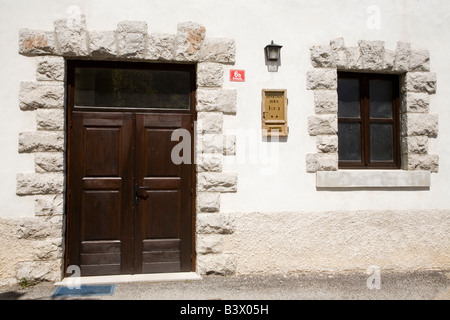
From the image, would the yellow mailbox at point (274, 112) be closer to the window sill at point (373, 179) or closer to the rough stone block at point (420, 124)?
the window sill at point (373, 179)

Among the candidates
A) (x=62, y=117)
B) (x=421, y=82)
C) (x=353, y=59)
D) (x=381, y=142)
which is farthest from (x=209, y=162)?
(x=421, y=82)

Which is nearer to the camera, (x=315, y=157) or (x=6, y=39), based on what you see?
(x=6, y=39)

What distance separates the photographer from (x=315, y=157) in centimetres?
558

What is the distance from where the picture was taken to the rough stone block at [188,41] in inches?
209

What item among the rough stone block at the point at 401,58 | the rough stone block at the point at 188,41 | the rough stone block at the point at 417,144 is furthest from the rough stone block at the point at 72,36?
the rough stone block at the point at 417,144

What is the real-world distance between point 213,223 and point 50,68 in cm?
280

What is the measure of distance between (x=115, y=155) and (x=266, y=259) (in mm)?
2389

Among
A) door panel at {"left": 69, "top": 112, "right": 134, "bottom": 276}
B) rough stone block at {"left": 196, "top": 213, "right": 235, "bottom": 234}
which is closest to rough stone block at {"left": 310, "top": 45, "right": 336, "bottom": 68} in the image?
rough stone block at {"left": 196, "top": 213, "right": 235, "bottom": 234}

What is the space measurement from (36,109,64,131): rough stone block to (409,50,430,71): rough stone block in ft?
15.7

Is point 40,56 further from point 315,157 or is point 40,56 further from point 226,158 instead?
point 315,157

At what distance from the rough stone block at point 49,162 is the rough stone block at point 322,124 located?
3246 mm

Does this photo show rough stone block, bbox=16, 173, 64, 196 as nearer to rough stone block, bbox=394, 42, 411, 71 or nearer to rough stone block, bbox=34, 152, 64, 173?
rough stone block, bbox=34, 152, 64, 173
